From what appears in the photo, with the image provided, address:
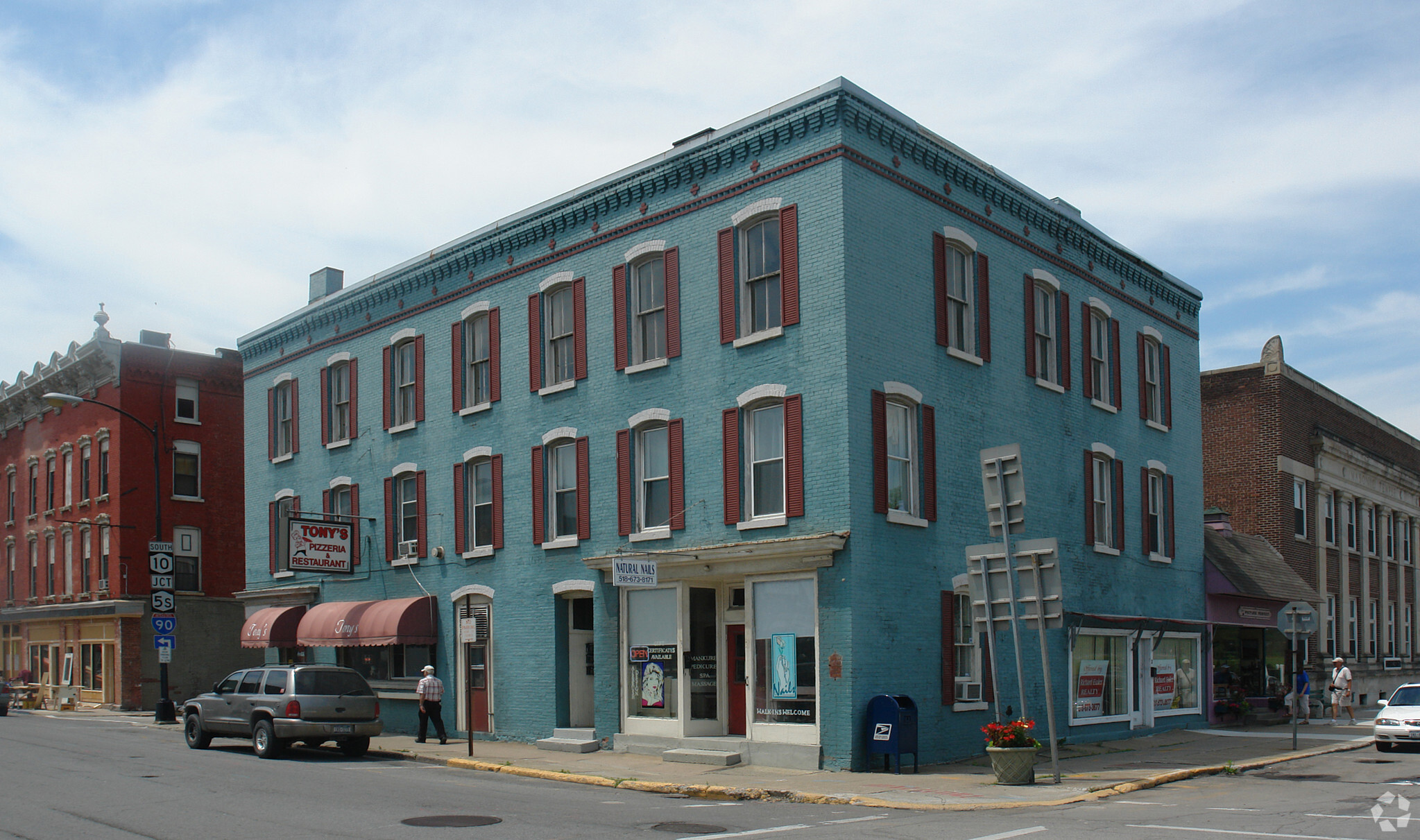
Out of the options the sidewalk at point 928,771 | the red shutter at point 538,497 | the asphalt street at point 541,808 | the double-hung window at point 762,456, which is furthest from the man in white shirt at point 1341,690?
the red shutter at point 538,497

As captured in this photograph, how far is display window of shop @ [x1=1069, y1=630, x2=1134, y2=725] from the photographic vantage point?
2441cm

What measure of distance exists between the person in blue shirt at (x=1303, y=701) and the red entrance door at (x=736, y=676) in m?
15.2

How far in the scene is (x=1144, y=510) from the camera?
2783cm

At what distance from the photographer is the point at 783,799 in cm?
1627

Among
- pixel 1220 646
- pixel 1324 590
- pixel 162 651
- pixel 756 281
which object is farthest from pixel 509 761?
pixel 1324 590

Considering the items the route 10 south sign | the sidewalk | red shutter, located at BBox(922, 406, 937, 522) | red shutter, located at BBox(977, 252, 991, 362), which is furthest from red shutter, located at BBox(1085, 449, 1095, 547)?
the route 10 south sign

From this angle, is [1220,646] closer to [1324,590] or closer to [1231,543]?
[1231,543]

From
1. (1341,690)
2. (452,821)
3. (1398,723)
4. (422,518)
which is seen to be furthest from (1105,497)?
(452,821)

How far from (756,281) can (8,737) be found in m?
19.5

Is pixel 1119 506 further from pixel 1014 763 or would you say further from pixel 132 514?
pixel 132 514

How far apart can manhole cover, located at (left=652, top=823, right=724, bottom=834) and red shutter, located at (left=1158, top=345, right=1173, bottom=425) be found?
65.1ft

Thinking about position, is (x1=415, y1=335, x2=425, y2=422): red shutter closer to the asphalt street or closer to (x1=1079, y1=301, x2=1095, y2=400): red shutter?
the asphalt street

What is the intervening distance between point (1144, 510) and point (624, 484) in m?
12.5

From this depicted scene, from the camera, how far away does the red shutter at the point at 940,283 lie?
2172 centimetres
